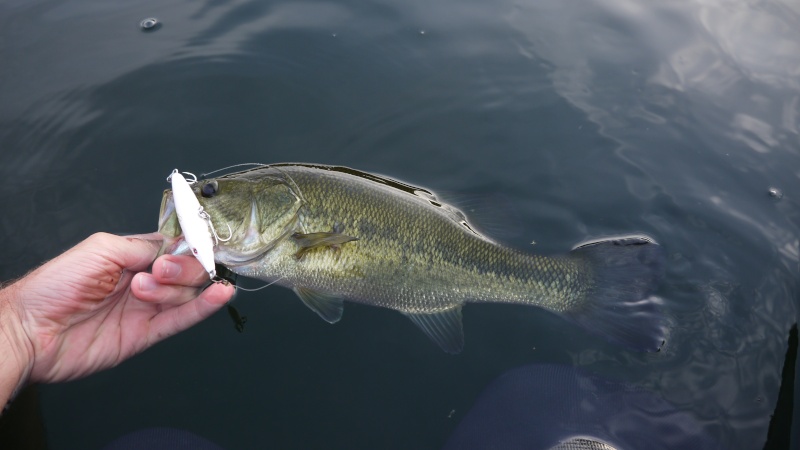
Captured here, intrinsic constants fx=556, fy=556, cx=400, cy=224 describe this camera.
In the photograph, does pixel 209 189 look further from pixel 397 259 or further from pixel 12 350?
pixel 12 350

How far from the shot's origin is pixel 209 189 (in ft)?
10.8

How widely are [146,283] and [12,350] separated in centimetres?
75

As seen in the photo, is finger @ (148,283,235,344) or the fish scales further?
the fish scales

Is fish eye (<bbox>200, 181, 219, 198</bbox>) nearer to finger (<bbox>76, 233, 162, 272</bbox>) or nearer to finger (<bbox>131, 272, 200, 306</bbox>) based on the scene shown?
finger (<bbox>76, 233, 162, 272</bbox>)

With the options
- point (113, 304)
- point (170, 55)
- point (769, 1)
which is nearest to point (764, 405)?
point (113, 304)

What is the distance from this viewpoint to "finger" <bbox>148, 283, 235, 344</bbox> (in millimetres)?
3195

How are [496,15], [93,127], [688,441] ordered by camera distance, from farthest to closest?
[496,15], [93,127], [688,441]

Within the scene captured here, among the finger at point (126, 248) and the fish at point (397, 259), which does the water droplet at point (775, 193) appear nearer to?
the fish at point (397, 259)

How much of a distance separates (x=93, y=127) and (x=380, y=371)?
3.33 meters

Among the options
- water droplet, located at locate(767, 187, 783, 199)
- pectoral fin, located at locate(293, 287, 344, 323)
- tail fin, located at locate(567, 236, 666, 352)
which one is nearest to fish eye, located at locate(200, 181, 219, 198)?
pectoral fin, located at locate(293, 287, 344, 323)

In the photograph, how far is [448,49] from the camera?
5680 mm

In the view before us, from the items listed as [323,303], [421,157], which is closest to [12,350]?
[323,303]

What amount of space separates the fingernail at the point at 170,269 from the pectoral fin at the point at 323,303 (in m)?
0.75

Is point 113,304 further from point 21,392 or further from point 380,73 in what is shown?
point 380,73
